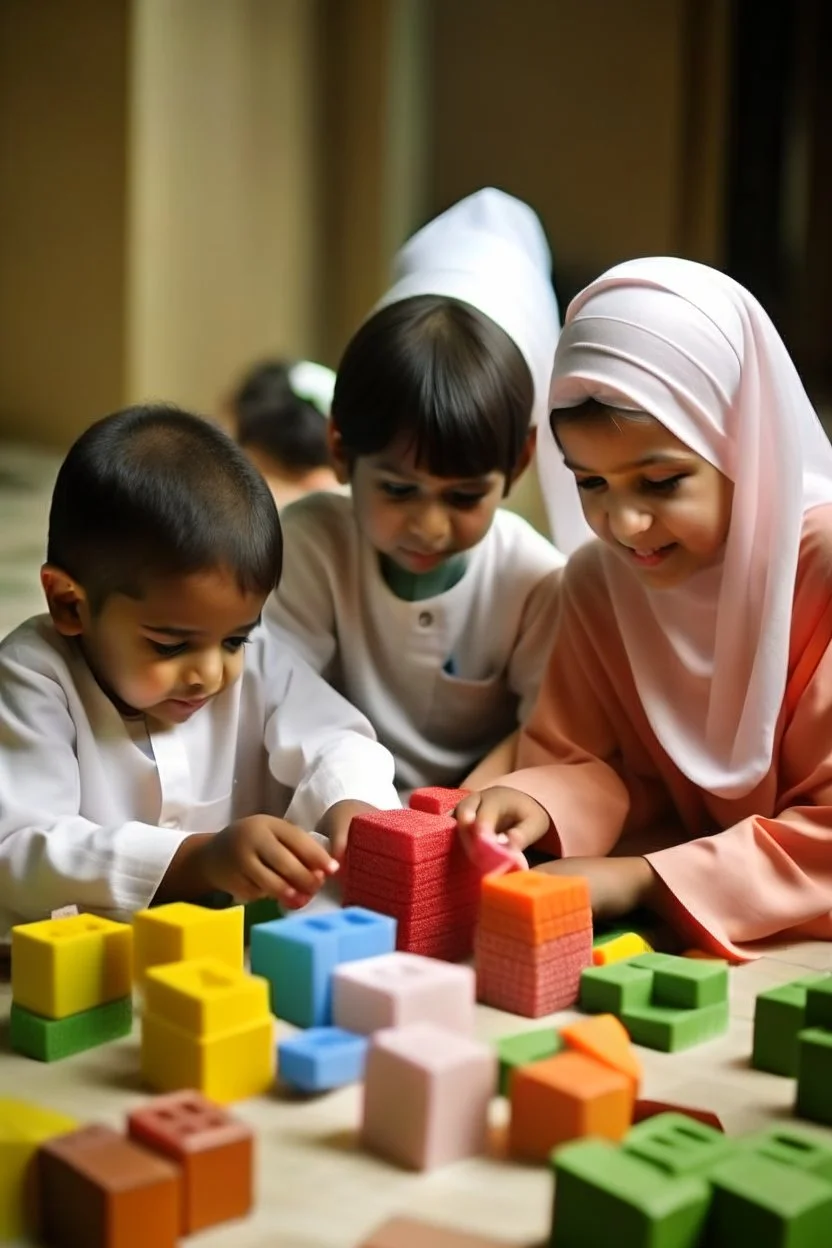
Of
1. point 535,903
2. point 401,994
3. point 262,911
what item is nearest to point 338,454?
point 262,911

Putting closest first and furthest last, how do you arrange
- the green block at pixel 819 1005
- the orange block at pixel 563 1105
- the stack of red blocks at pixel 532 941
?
1. the orange block at pixel 563 1105
2. the green block at pixel 819 1005
3. the stack of red blocks at pixel 532 941

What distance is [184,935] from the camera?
3.24ft

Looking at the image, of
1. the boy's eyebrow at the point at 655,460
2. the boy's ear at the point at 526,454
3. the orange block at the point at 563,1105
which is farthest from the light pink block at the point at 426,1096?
the boy's ear at the point at 526,454

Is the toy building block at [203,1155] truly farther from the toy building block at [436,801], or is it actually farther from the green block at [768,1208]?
the toy building block at [436,801]

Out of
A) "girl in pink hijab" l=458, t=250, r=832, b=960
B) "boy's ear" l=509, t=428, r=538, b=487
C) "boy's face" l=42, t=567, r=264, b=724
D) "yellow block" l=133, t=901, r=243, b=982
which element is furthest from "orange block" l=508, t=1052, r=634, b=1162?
"boy's ear" l=509, t=428, r=538, b=487

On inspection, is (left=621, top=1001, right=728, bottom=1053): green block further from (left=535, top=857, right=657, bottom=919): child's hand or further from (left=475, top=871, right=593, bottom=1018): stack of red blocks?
(left=535, top=857, right=657, bottom=919): child's hand

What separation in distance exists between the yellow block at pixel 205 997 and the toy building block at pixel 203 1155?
0.34 ft

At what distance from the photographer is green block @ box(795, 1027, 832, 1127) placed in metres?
0.91

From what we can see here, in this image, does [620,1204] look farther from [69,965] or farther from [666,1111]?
[69,965]

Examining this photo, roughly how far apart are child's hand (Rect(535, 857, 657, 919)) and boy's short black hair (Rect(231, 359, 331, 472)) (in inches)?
49.8

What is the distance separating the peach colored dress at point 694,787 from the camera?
4.03 ft

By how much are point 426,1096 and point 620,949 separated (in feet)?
1.24

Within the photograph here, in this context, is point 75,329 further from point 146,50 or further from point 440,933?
point 440,933

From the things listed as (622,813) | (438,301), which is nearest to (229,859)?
(622,813)
